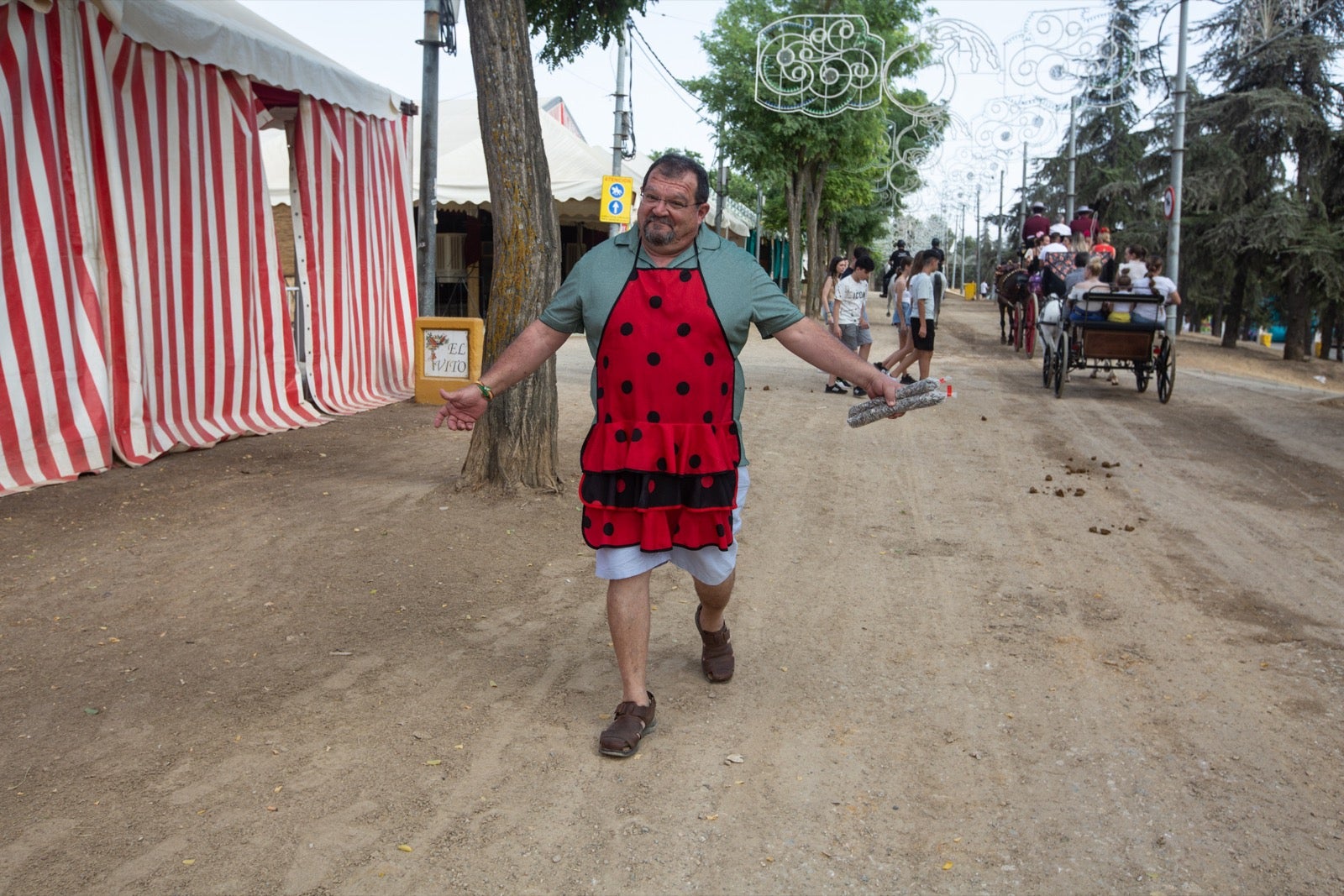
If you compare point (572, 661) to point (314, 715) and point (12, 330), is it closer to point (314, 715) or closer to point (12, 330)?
point (314, 715)

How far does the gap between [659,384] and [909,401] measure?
33.0 inches

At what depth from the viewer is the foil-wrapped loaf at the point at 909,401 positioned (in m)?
3.83

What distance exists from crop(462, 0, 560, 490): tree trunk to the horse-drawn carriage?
27.2 feet

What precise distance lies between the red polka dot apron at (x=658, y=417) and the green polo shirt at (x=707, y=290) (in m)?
0.03

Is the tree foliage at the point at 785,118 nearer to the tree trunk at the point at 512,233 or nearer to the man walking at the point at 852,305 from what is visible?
the man walking at the point at 852,305

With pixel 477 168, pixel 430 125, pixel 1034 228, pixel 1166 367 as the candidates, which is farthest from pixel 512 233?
pixel 1034 228

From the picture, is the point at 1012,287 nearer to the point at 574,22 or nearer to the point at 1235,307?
the point at 1235,307

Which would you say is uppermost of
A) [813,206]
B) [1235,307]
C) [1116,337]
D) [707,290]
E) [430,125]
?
[813,206]

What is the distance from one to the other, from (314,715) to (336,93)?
8289 mm

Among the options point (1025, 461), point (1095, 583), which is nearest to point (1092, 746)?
point (1095, 583)

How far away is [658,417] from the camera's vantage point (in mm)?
3766

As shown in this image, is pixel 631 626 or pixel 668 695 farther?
pixel 668 695

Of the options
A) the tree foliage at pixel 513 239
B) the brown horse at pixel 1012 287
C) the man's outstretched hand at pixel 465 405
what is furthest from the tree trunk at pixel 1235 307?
the man's outstretched hand at pixel 465 405

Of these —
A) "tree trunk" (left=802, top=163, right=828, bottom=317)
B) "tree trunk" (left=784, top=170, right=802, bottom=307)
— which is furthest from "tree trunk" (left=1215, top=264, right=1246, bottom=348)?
"tree trunk" (left=784, top=170, right=802, bottom=307)
